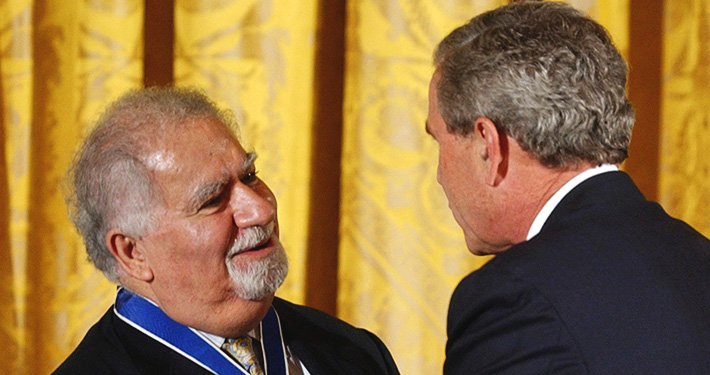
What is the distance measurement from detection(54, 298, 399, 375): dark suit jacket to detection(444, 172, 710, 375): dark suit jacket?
0.52 m

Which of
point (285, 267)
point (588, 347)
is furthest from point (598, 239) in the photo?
point (285, 267)

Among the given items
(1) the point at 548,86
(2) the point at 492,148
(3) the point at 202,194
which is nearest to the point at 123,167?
(3) the point at 202,194

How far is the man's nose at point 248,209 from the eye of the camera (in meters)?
1.68

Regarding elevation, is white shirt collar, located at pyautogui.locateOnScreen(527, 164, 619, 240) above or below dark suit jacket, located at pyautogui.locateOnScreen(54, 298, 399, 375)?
above

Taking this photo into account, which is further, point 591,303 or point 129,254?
point 129,254

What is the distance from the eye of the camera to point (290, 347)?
1.84 metres

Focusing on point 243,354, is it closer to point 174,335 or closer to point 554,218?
point 174,335

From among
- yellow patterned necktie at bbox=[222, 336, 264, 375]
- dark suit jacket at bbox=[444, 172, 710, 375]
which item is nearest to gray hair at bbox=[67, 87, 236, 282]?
yellow patterned necktie at bbox=[222, 336, 264, 375]

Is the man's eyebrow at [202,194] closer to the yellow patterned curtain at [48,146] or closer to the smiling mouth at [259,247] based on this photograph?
the smiling mouth at [259,247]

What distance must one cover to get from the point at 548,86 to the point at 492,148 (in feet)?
0.45

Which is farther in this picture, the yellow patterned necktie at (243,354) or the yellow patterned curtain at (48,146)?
the yellow patterned curtain at (48,146)

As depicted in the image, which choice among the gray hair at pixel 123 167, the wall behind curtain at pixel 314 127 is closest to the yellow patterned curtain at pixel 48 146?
the wall behind curtain at pixel 314 127

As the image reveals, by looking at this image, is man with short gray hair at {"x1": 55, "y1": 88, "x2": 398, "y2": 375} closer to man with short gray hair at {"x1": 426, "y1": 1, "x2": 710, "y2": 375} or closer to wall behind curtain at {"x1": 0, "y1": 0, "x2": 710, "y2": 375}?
man with short gray hair at {"x1": 426, "y1": 1, "x2": 710, "y2": 375}

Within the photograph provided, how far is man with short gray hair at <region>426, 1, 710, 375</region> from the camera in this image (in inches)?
49.6
